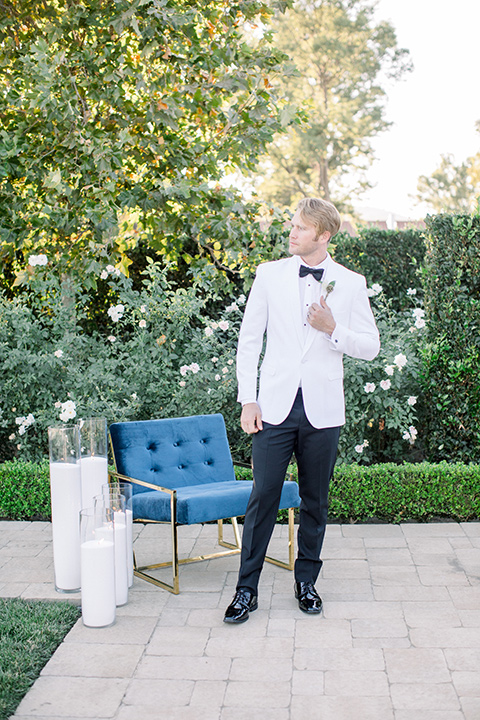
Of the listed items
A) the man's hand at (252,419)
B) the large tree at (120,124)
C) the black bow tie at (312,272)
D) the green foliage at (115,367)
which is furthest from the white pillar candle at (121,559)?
the large tree at (120,124)

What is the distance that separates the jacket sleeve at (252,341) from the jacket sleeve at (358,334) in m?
0.33

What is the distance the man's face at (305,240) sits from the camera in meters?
3.36

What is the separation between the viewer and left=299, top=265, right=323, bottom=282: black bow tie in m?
3.42

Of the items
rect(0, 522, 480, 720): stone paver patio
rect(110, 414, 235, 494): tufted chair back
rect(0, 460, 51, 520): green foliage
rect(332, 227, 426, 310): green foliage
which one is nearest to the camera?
rect(0, 522, 480, 720): stone paver patio

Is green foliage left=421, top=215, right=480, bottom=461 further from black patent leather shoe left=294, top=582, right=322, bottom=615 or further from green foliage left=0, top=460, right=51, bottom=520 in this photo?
green foliage left=0, top=460, right=51, bottom=520

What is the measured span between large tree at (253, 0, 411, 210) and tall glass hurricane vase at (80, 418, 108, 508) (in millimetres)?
20604

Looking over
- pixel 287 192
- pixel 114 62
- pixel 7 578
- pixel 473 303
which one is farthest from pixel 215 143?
pixel 287 192

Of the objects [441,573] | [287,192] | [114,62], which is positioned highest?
[287,192]

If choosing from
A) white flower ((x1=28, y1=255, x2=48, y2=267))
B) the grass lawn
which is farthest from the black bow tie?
white flower ((x1=28, y1=255, x2=48, y2=267))

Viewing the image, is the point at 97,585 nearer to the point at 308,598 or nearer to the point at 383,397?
the point at 308,598

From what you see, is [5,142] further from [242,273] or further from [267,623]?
[267,623]

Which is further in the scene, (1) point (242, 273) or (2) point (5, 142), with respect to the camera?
(1) point (242, 273)

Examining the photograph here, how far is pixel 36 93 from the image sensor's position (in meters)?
5.21

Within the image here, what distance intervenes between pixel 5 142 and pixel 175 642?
381cm
